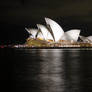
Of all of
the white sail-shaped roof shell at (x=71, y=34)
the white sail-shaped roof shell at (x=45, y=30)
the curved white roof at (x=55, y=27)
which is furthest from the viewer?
the white sail-shaped roof shell at (x=71, y=34)

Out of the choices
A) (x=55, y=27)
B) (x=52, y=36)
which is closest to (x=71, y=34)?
(x=52, y=36)

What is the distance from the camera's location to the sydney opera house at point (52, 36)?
405ft

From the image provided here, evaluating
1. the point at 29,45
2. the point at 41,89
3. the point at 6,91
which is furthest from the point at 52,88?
the point at 29,45

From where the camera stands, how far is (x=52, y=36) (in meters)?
137

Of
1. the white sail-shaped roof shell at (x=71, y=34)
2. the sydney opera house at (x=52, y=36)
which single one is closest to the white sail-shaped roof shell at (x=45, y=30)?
the sydney opera house at (x=52, y=36)

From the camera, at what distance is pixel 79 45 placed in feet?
605

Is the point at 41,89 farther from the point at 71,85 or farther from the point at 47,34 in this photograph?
the point at 47,34

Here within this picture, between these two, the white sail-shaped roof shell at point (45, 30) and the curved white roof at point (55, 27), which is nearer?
the curved white roof at point (55, 27)

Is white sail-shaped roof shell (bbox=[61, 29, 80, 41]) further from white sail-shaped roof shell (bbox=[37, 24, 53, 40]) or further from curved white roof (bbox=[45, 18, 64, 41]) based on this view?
curved white roof (bbox=[45, 18, 64, 41])

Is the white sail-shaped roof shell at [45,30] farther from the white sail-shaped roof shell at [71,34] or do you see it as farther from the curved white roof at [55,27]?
the white sail-shaped roof shell at [71,34]

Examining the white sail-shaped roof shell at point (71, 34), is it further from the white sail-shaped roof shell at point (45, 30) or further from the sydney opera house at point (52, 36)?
the white sail-shaped roof shell at point (45, 30)

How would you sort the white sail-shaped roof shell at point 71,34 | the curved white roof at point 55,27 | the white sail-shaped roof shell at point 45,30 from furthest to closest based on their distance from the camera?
1. the white sail-shaped roof shell at point 71,34
2. the white sail-shaped roof shell at point 45,30
3. the curved white roof at point 55,27

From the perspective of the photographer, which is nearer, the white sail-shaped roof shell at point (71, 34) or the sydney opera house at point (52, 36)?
the sydney opera house at point (52, 36)

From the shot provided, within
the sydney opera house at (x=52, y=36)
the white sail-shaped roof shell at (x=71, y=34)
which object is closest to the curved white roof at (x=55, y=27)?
the sydney opera house at (x=52, y=36)
